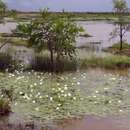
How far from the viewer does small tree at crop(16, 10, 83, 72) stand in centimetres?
4016

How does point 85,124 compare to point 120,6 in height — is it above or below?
below

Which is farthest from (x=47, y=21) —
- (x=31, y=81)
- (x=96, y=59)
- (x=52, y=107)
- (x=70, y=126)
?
(x=70, y=126)

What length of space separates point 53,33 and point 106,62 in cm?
559

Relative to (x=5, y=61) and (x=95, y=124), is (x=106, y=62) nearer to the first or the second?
(x=5, y=61)

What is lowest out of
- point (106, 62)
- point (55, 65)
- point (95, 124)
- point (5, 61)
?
point (95, 124)

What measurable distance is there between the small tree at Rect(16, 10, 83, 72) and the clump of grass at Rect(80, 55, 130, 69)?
1.90m

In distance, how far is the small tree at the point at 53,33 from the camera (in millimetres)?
40156

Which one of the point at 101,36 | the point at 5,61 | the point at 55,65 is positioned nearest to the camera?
the point at 5,61

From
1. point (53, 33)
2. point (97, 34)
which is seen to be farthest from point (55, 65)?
point (97, 34)

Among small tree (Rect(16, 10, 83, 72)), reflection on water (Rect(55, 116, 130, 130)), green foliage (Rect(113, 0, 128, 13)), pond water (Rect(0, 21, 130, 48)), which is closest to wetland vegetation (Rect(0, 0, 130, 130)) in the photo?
small tree (Rect(16, 10, 83, 72))

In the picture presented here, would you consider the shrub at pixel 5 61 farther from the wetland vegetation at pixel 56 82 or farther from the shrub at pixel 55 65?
the shrub at pixel 55 65

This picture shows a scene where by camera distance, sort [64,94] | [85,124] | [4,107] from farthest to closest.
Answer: [64,94]
[4,107]
[85,124]

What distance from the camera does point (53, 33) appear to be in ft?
132

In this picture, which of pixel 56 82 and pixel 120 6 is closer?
pixel 56 82
